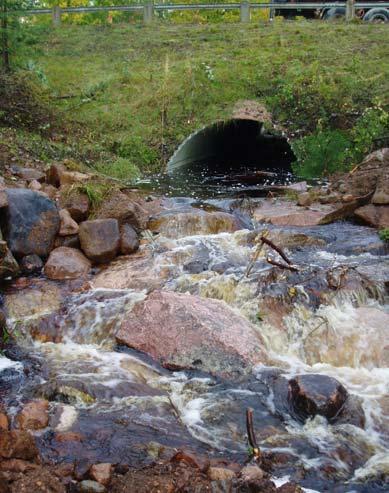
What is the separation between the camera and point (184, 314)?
622 centimetres

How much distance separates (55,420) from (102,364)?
1213 mm

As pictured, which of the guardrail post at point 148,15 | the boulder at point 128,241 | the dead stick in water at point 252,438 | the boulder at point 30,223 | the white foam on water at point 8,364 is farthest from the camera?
the guardrail post at point 148,15

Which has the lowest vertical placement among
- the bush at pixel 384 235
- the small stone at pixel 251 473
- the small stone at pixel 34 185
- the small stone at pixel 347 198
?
the small stone at pixel 251 473

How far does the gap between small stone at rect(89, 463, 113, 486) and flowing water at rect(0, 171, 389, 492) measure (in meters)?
0.22

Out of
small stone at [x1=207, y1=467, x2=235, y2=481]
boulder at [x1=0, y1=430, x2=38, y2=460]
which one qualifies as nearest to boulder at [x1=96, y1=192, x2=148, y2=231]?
boulder at [x1=0, y1=430, x2=38, y2=460]

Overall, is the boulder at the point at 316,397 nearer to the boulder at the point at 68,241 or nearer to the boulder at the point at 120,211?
the boulder at the point at 68,241

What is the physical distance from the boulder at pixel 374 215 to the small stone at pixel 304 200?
1519 mm

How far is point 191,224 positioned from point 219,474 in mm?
6106

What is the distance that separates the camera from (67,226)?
8484 mm

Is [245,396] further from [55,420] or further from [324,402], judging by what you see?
[55,420]

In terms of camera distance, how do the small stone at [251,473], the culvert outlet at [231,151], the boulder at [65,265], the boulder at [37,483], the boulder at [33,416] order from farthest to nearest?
the culvert outlet at [231,151]
the boulder at [65,265]
the boulder at [33,416]
the small stone at [251,473]
the boulder at [37,483]

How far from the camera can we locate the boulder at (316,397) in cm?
484

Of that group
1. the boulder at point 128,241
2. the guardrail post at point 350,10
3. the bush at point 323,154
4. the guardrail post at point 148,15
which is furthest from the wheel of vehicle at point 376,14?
the boulder at point 128,241

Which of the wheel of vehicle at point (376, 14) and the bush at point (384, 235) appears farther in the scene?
the wheel of vehicle at point (376, 14)
